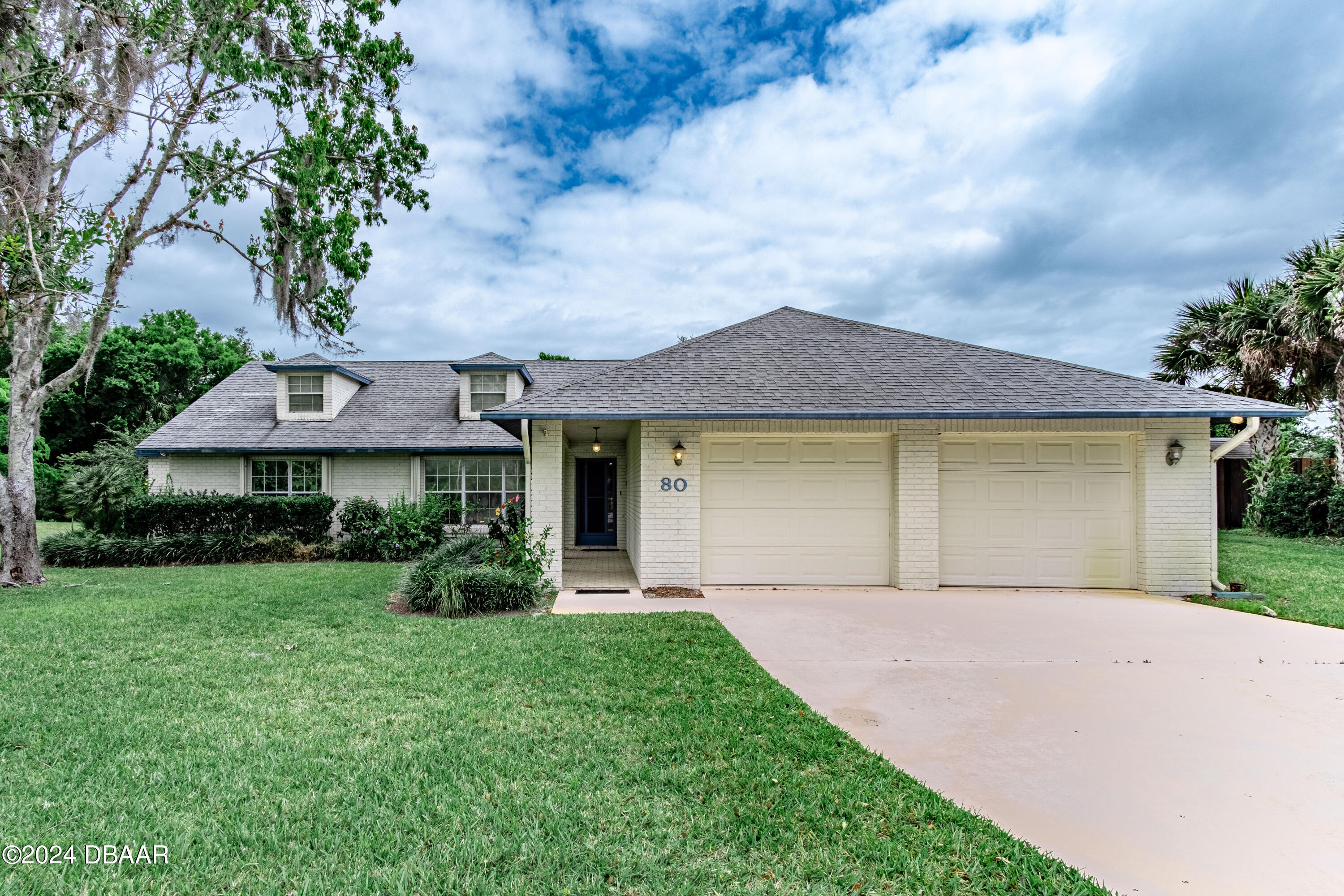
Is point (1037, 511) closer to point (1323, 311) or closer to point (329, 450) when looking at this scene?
point (1323, 311)

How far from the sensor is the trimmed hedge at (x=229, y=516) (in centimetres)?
1229

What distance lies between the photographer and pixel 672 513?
8766 millimetres

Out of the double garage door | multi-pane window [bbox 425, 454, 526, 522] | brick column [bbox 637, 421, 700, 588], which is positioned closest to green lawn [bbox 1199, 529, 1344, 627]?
the double garage door

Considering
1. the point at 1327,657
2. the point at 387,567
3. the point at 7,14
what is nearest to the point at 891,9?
the point at 1327,657

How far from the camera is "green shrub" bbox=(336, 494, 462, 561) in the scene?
12328 mm

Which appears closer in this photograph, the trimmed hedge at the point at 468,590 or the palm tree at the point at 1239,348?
the trimmed hedge at the point at 468,590

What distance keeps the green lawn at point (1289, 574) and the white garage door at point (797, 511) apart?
454 centimetres

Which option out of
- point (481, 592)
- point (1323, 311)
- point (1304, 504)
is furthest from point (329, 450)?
point (1304, 504)

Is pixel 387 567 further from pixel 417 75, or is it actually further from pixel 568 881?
pixel 568 881

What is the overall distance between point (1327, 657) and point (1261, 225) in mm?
19242

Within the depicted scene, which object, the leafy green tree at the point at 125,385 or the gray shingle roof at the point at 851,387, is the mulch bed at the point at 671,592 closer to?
the gray shingle roof at the point at 851,387

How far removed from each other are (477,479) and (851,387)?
9305 millimetres

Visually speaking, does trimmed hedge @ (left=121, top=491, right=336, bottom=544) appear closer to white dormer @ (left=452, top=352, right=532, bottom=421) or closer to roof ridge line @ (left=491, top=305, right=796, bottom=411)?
white dormer @ (left=452, top=352, right=532, bottom=421)

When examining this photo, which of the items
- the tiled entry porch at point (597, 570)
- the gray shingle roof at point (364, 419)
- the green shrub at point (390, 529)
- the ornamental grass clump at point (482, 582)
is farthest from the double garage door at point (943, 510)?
the green shrub at point (390, 529)
